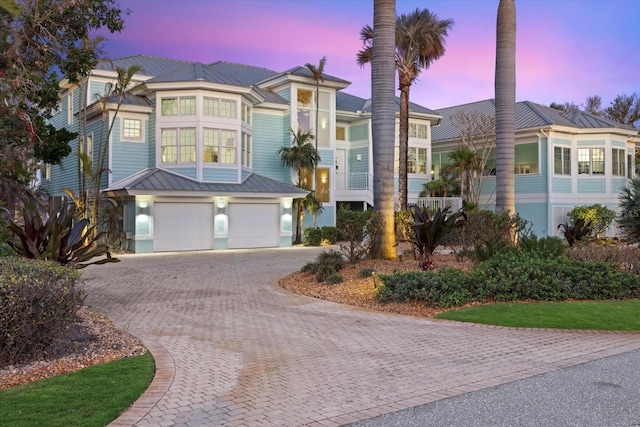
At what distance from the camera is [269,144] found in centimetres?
2758

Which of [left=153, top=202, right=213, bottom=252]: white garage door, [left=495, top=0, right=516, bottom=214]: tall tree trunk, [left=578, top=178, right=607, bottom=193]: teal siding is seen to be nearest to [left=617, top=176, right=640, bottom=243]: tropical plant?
[left=495, top=0, right=516, bottom=214]: tall tree trunk

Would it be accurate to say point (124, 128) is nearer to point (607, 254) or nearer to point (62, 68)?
point (62, 68)

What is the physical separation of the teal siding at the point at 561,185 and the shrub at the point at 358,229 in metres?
19.1

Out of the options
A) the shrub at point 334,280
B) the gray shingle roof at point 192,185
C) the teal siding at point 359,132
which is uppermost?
the teal siding at point 359,132

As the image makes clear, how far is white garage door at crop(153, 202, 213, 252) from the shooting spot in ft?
74.8

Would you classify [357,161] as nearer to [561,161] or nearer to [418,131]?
[418,131]

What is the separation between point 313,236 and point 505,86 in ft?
41.6

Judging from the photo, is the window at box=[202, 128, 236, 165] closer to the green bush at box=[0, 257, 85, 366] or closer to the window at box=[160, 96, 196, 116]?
the window at box=[160, 96, 196, 116]

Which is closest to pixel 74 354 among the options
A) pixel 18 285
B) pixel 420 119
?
pixel 18 285

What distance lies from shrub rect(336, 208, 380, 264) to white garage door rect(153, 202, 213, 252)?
1129 cm

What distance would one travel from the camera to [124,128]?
24141 mm

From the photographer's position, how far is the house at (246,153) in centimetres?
2327

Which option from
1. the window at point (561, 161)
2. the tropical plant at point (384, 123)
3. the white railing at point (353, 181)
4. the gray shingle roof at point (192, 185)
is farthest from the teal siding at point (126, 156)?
the window at point (561, 161)

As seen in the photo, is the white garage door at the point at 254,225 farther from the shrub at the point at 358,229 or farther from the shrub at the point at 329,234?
the shrub at the point at 358,229
